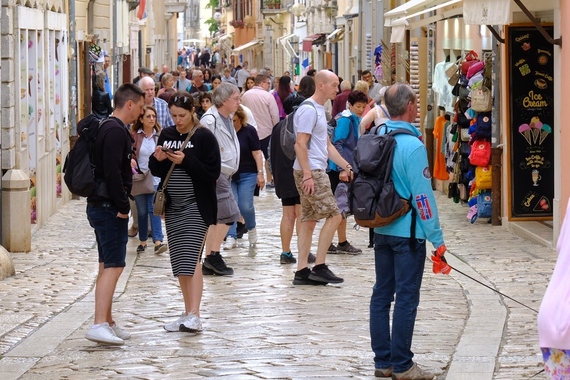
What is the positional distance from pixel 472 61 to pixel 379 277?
9.86 m

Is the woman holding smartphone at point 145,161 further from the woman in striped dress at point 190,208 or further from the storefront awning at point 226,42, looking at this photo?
the storefront awning at point 226,42

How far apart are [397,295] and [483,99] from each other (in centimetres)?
888

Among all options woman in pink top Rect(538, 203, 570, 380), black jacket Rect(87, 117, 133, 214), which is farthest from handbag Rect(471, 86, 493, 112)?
woman in pink top Rect(538, 203, 570, 380)

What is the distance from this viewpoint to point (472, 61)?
687 inches

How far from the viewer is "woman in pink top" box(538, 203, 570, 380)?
5.30 metres

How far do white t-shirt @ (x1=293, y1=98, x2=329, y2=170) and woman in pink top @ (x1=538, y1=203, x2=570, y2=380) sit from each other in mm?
6135

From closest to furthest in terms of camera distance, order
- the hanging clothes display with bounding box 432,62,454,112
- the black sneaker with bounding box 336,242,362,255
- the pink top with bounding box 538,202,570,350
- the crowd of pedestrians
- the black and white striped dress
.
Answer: the pink top with bounding box 538,202,570,350 < the crowd of pedestrians < the black and white striped dress < the black sneaker with bounding box 336,242,362,255 < the hanging clothes display with bounding box 432,62,454,112

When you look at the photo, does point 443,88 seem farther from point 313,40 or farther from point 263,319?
point 313,40

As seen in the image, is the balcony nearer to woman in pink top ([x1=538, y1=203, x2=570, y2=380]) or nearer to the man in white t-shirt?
the man in white t-shirt

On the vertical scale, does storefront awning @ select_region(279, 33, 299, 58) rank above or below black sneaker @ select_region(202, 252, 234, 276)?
above

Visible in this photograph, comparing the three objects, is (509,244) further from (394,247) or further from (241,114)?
(394,247)

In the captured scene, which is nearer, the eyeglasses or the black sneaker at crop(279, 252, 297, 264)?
the eyeglasses

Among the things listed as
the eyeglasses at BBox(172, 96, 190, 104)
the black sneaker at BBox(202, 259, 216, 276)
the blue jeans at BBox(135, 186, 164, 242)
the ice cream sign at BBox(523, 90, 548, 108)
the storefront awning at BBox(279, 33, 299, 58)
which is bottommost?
the black sneaker at BBox(202, 259, 216, 276)

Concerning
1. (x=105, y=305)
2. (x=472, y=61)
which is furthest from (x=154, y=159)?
(x=472, y=61)
